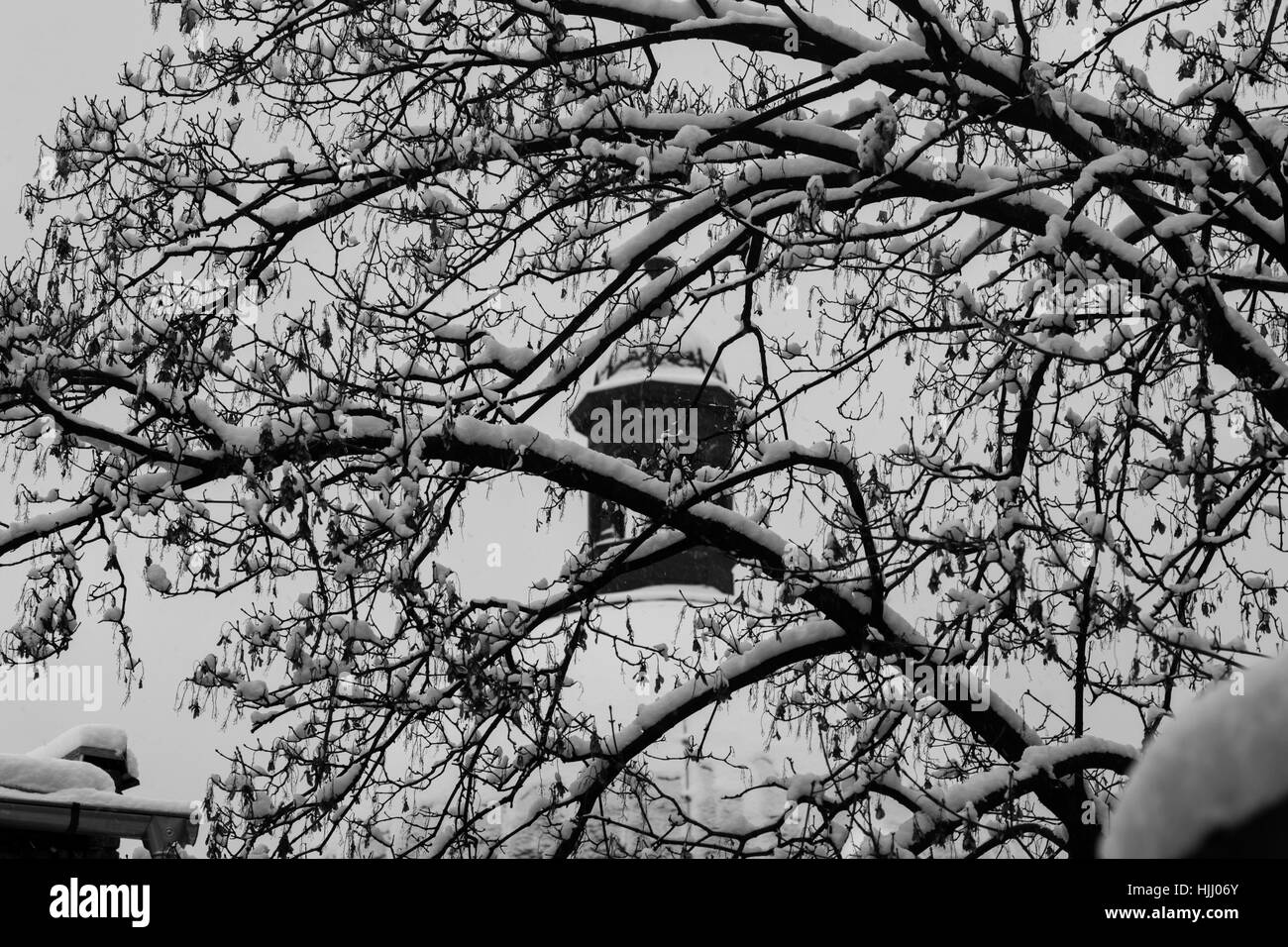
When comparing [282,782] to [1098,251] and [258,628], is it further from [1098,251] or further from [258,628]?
[1098,251]

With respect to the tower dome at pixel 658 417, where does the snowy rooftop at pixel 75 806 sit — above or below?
below

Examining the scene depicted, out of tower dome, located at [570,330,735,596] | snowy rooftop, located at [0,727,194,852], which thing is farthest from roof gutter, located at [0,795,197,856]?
tower dome, located at [570,330,735,596]

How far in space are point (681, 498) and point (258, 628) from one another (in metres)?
2.08

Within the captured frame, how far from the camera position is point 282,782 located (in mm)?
6793

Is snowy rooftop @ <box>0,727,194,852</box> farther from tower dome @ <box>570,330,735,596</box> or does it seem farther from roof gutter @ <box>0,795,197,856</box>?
tower dome @ <box>570,330,735,596</box>

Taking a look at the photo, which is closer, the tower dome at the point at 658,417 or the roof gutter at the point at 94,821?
the roof gutter at the point at 94,821

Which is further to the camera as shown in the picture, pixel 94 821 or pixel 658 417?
pixel 94 821

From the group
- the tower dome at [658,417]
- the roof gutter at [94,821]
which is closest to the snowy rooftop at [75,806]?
the roof gutter at [94,821]

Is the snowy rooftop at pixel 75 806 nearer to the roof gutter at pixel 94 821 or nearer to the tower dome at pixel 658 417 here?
the roof gutter at pixel 94 821

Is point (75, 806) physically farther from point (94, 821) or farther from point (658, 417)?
point (658, 417)

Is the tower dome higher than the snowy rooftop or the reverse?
higher

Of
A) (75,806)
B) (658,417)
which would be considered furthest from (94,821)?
(658,417)

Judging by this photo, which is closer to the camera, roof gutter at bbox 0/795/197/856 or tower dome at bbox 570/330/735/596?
roof gutter at bbox 0/795/197/856

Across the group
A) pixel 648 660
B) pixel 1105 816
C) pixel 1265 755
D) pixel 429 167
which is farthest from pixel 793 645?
pixel 1265 755
